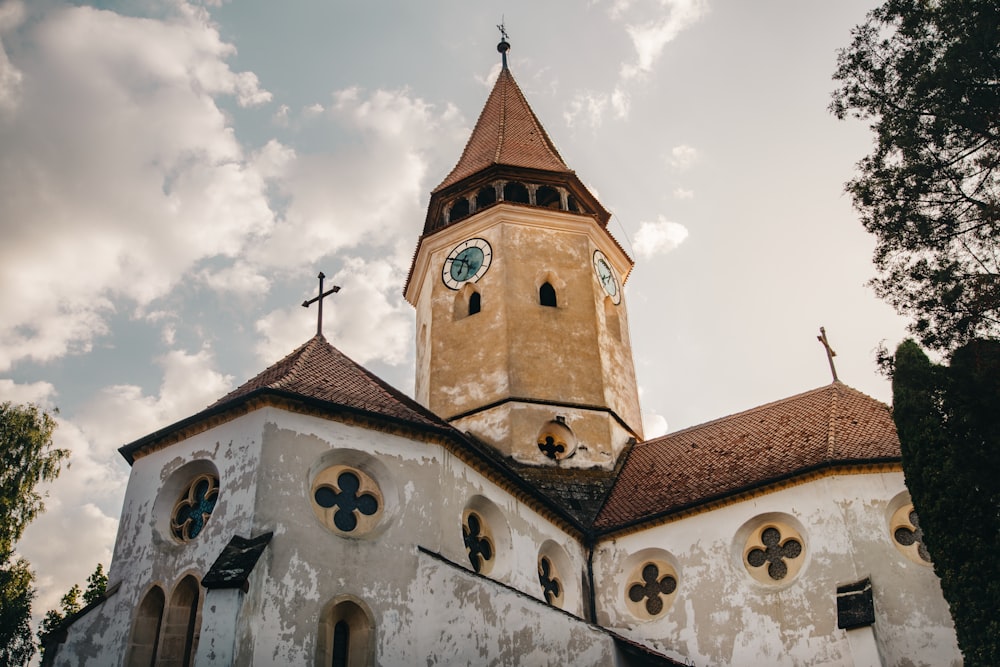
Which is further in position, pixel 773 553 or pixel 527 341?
pixel 527 341

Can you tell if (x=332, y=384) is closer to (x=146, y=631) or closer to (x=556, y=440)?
(x=146, y=631)

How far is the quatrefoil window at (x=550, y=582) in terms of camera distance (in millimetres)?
16609

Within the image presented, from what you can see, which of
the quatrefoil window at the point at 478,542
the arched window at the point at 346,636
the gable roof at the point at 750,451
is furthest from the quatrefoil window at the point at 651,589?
the arched window at the point at 346,636

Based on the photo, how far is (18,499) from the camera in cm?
1955

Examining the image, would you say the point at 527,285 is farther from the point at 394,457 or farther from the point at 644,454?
the point at 394,457

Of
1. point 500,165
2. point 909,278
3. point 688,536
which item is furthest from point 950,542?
point 500,165

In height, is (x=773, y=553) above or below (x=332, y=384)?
below

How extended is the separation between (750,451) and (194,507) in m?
10.5

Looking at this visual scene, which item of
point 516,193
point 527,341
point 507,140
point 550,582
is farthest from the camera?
point 507,140

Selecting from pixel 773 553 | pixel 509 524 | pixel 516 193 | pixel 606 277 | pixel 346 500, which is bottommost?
pixel 773 553

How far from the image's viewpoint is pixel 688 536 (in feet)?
55.8

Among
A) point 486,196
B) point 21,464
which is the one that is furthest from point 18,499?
point 486,196

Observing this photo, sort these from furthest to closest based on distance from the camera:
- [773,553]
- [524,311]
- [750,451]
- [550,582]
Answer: [524,311], [750,451], [550,582], [773,553]

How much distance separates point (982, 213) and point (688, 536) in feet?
26.9
